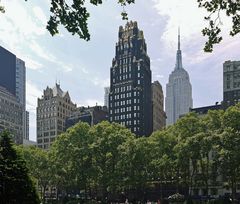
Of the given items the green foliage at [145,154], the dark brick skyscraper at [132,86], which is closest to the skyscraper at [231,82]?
the dark brick skyscraper at [132,86]

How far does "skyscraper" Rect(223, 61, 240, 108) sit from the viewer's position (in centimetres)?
13925

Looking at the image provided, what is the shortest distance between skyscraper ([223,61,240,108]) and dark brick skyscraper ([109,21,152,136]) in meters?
37.8

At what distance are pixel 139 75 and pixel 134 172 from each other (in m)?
106

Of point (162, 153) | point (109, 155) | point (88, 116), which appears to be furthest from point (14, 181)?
point (88, 116)

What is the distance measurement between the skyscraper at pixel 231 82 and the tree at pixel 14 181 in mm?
110221

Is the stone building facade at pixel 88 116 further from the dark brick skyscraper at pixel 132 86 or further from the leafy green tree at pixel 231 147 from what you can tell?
the leafy green tree at pixel 231 147

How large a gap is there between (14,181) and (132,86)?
142361 millimetres

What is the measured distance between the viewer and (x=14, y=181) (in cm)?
3134

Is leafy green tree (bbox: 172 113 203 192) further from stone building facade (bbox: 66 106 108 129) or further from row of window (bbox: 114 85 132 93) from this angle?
stone building facade (bbox: 66 106 108 129)

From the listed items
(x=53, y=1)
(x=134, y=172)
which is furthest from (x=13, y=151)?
(x=134, y=172)

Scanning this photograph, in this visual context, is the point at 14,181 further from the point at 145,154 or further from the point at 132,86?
the point at 132,86

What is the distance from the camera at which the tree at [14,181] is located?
30953mm

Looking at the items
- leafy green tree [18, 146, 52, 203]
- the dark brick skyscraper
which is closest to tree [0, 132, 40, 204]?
leafy green tree [18, 146, 52, 203]

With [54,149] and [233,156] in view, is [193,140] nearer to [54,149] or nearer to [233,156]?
[233,156]
